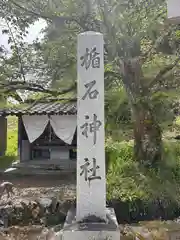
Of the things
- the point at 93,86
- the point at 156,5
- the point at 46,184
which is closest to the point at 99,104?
the point at 93,86

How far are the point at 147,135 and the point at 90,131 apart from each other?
4.73 metres

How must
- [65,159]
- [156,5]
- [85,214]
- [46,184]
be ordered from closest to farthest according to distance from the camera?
[85,214]
[156,5]
[46,184]
[65,159]

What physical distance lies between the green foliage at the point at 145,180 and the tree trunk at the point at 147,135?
0.30 meters

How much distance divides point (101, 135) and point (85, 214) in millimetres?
1220

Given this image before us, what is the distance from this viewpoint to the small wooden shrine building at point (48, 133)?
12.4m

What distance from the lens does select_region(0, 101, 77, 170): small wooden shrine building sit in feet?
40.5

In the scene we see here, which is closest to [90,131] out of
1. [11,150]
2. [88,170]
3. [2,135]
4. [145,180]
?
[88,170]

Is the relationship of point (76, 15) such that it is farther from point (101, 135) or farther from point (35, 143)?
point (35, 143)

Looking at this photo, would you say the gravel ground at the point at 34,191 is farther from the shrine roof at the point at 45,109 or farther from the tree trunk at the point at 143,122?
the shrine roof at the point at 45,109

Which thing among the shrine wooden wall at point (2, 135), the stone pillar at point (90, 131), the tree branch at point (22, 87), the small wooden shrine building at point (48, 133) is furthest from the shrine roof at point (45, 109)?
the stone pillar at point (90, 131)

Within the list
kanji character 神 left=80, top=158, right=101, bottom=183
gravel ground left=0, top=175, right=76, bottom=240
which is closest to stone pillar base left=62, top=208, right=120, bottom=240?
kanji character 神 left=80, top=158, right=101, bottom=183

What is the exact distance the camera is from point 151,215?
22.3 ft

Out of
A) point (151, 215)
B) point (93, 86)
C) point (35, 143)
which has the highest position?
point (93, 86)

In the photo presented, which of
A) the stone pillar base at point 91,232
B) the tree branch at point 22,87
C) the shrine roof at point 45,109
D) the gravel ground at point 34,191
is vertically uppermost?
the tree branch at point 22,87
